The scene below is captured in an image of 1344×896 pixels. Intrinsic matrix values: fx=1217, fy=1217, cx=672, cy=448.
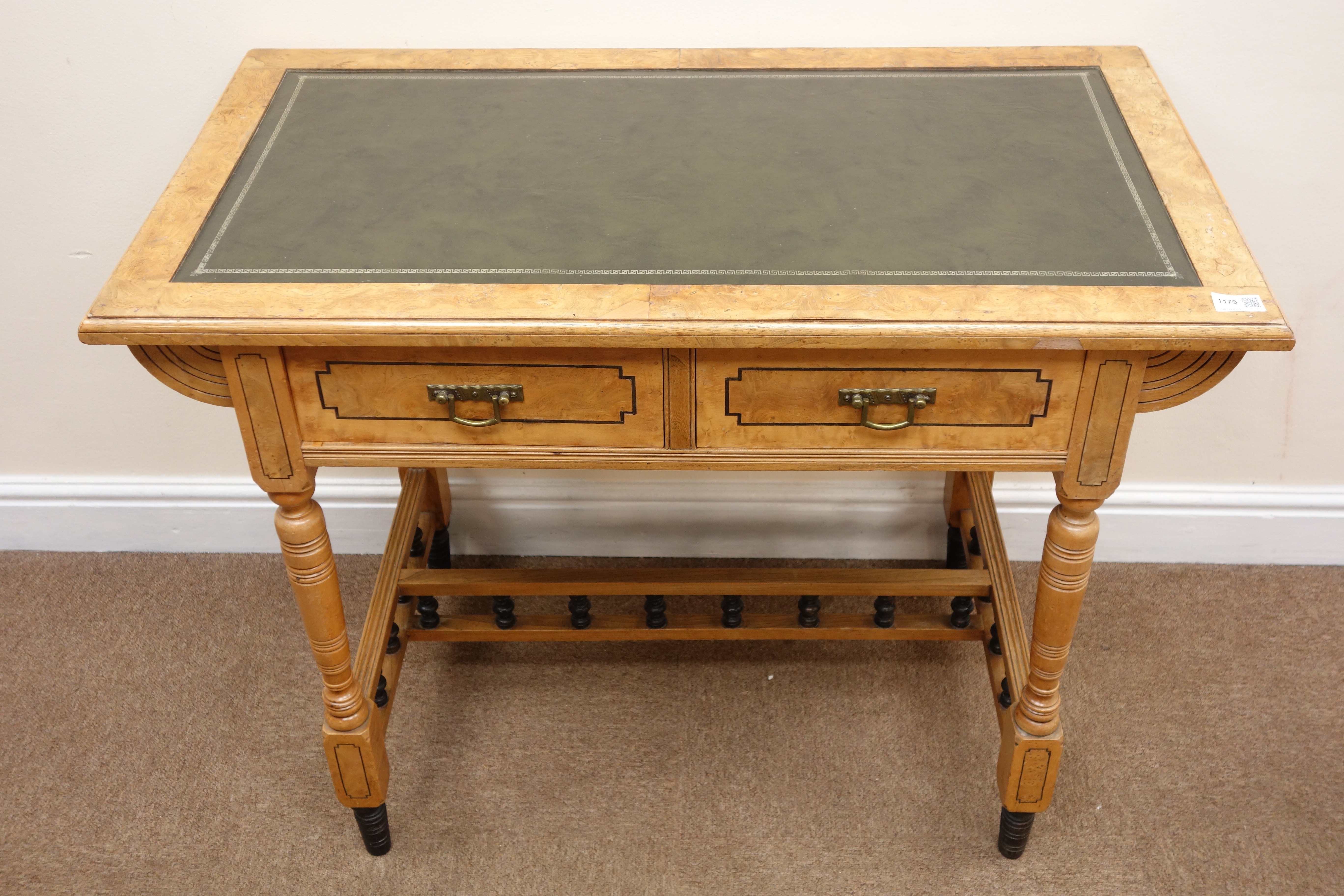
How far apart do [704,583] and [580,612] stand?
25cm

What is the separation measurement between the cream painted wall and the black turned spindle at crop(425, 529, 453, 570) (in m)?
0.86

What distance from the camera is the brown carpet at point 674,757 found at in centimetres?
216

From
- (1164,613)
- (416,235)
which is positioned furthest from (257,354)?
(1164,613)

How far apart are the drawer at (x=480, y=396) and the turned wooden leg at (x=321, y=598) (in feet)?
0.52

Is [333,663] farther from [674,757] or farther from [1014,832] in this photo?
[1014,832]

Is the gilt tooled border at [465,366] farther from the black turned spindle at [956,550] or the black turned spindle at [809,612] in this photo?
the black turned spindle at [956,550]

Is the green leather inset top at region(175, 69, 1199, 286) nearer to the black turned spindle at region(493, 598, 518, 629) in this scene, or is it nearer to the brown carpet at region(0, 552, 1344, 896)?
the black turned spindle at region(493, 598, 518, 629)

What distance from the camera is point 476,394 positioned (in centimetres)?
162

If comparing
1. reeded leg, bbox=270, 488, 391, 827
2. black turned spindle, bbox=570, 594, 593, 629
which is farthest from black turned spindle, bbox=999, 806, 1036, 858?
reeded leg, bbox=270, 488, 391, 827

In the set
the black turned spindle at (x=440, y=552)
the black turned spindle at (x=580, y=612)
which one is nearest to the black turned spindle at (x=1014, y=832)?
the black turned spindle at (x=580, y=612)

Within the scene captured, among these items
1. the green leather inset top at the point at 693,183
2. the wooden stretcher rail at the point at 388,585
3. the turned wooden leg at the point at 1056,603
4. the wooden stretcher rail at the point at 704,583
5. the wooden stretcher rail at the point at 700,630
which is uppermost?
the green leather inset top at the point at 693,183

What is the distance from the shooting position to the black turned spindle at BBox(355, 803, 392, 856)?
7.00 feet

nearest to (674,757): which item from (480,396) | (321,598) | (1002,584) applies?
(1002,584)

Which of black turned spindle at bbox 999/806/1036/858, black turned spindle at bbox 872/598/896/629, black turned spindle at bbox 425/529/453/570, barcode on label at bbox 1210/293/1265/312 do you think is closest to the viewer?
barcode on label at bbox 1210/293/1265/312
